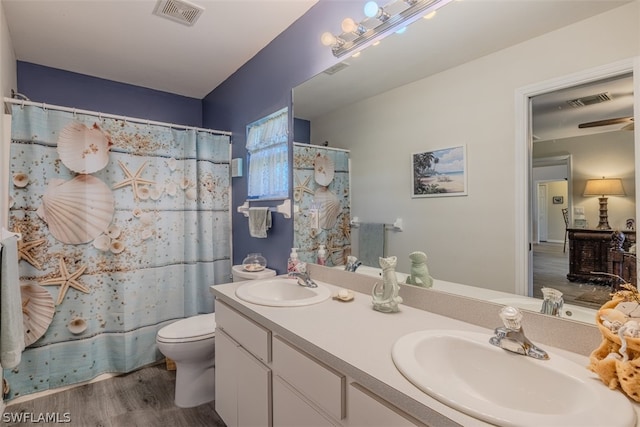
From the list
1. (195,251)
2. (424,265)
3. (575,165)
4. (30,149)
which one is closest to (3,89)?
(30,149)

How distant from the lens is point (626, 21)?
0.87 meters

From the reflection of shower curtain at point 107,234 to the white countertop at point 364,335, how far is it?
127cm

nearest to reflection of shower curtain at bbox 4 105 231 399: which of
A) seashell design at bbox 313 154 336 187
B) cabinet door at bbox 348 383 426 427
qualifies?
seashell design at bbox 313 154 336 187

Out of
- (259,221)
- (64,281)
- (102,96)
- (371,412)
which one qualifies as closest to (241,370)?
(371,412)

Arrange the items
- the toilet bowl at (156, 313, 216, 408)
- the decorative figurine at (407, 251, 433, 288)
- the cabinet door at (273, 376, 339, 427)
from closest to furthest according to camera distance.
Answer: the cabinet door at (273, 376, 339, 427), the decorative figurine at (407, 251, 433, 288), the toilet bowl at (156, 313, 216, 408)

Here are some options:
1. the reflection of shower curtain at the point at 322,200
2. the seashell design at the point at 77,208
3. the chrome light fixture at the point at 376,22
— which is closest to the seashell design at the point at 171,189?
the seashell design at the point at 77,208

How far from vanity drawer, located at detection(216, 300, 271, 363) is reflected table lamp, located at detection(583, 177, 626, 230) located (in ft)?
3.89

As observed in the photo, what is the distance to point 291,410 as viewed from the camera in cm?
112

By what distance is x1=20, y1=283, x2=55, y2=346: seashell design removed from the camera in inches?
79.2

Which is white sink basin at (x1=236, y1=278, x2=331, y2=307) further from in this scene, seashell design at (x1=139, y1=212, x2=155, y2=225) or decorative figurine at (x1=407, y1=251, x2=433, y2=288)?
seashell design at (x1=139, y1=212, x2=155, y2=225)

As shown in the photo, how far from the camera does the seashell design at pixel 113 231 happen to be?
2293mm

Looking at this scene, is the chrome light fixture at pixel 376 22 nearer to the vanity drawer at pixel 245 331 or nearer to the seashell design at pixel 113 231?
the vanity drawer at pixel 245 331

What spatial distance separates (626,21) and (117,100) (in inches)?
137

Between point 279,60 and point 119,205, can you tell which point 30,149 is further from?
point 279,60
